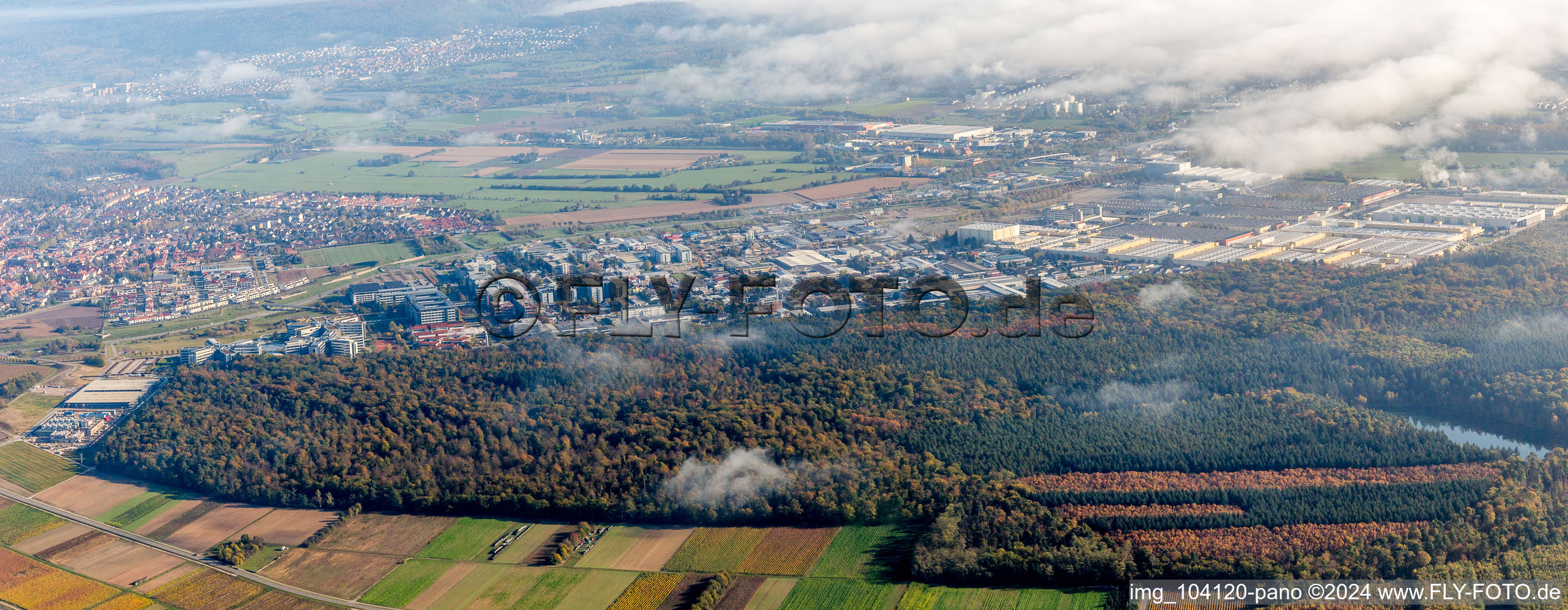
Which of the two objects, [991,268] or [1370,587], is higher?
[991,268]

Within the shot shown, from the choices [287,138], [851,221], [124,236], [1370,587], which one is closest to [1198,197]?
[851,221]

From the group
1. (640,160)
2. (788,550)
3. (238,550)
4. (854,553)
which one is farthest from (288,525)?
(640,160)

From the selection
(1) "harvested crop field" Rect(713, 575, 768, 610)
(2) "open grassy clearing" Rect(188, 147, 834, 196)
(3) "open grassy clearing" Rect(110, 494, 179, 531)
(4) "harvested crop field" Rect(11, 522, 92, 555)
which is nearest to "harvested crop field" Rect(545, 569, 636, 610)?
(1) "harvested crop field" Rect(713, 575, 768, 610)

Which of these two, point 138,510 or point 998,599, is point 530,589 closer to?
point 998,599

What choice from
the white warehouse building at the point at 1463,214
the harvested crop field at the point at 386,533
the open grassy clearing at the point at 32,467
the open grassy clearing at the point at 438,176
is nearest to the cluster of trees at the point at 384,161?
the open grassy clearing at the point at 438,176

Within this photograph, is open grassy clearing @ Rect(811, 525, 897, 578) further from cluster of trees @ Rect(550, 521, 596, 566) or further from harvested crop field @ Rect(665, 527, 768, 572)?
cluster of trees @ Rect(550, 521, 596, 566)

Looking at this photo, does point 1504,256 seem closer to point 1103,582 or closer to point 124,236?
point 1103,582
